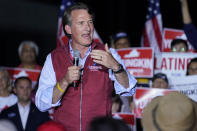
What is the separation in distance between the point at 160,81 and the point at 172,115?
11.5ft

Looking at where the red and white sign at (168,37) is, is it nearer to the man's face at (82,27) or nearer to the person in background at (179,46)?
the person in background at (179,46)

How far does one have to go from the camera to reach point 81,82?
124 inches

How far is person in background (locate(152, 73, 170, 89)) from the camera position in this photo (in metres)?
5.46

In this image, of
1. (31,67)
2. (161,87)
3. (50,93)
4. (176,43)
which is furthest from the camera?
(31,67)

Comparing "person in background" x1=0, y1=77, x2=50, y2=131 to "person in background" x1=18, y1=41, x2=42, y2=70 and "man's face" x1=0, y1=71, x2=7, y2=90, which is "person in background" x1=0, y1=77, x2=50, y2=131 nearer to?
"man's face" x1=0, y1=71, x2=7, y2=90

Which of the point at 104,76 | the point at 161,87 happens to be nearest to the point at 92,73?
the point at 104,76

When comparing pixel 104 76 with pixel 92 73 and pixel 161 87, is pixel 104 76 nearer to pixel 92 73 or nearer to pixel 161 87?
pixel 92 73

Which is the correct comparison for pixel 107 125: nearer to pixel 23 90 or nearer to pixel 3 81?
pixel 23 90

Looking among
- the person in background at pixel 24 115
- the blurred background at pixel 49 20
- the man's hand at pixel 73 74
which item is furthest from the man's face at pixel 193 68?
the blurred background at pixel 49 20

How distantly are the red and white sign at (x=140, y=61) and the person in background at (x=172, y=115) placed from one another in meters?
3.68

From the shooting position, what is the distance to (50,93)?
122 inches

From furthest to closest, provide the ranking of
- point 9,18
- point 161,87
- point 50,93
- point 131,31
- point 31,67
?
point 131,31 < point 9,18 < point 31,67 < point 161,87 < point 50,93

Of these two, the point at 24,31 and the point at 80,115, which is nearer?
the point at 80,115

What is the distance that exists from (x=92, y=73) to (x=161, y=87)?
252 cm
